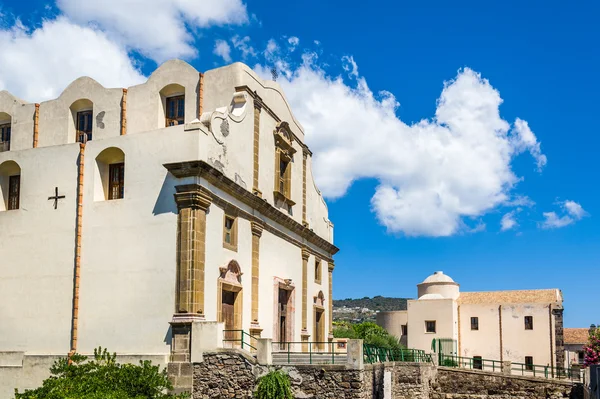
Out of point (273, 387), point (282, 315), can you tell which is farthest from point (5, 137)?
point (273, 387)

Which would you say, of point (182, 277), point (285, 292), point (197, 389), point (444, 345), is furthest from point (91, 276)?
point (444, 345)

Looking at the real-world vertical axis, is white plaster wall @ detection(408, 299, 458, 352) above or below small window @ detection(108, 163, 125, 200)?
below

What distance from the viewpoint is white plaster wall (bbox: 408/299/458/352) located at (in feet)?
171

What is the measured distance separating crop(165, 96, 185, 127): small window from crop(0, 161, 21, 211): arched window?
5779mm

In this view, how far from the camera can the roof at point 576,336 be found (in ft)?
256

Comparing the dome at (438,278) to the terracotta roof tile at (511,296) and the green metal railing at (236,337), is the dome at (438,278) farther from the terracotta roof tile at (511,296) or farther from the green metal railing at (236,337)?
the green metal railing at (236,337)

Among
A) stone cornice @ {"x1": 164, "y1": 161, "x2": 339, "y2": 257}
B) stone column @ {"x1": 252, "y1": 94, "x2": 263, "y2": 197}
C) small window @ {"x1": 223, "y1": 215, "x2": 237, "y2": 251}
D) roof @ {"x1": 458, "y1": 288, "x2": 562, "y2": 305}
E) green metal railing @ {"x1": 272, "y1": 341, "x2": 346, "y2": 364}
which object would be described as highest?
stone column @ {"x1": 252, "y1": 94, "x2": 263, "y2": 197}

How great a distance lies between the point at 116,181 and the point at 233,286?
17.6 feet

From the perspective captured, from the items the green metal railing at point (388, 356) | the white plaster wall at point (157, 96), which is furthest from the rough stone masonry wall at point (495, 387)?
the white plaster wall at point (157, 96)

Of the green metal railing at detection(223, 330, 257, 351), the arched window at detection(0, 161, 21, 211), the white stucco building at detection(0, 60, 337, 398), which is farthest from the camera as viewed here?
the arched window at detection(0, 161, 21, 211)

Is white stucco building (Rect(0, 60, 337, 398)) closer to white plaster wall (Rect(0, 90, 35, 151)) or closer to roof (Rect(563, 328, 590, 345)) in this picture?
white plaster wall (Rect(0, 90, 35, 151))

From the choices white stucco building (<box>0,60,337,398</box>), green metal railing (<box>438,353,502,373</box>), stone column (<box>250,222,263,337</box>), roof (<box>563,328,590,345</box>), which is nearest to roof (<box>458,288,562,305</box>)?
green metal railing (<box>438,353,502,373</box>)

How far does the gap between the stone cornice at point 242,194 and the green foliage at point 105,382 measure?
19.6 feet

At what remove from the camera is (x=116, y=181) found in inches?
959
